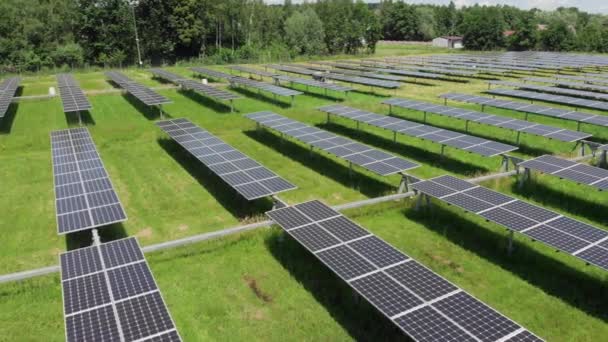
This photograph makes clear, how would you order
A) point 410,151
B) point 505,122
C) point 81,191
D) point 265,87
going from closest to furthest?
point 81,191
point 410,151
point 505,122
point 265,87

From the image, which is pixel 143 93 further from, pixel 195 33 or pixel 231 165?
pixel 195 33

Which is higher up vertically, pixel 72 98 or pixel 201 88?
pixel 201 88

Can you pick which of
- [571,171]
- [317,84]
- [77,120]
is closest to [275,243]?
[571,171]

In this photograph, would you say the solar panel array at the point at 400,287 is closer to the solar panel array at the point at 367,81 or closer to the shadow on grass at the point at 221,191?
the shadow on grass at the point at 221,191

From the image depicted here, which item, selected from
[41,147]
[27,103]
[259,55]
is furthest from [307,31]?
[41,147]

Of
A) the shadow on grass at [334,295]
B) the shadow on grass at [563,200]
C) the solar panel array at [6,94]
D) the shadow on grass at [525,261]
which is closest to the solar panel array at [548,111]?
the shadow on grass at [563,200]

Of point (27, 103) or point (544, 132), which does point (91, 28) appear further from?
point (544, 132)

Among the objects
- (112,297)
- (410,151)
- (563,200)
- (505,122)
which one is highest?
(505,122)

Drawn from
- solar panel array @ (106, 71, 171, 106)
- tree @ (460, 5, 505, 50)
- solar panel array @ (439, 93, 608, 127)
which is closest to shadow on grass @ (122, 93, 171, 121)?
solar panel array @ (106, 71, 171, 106)
